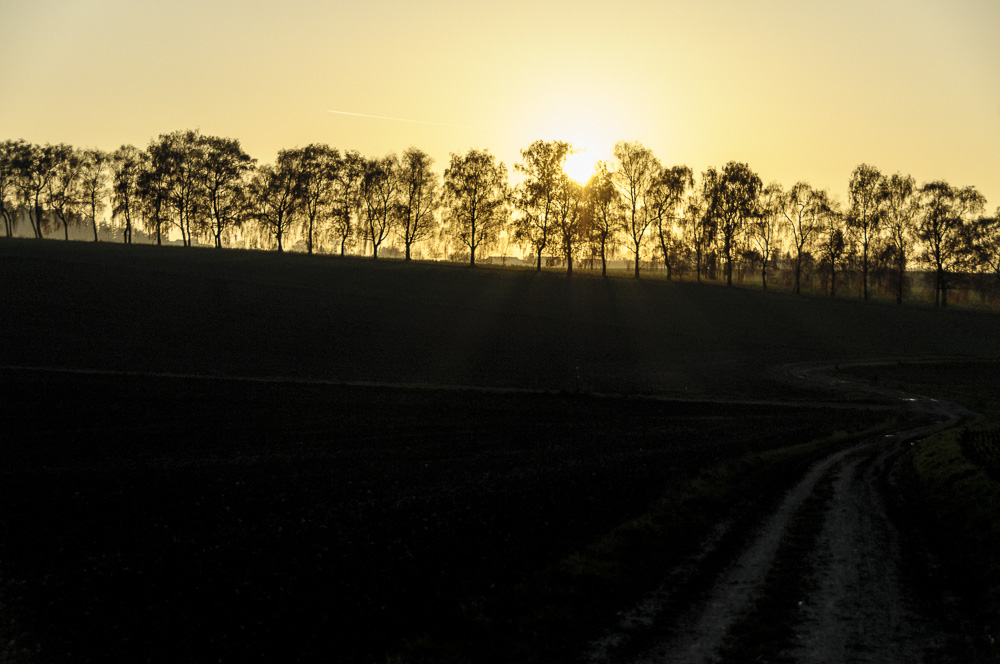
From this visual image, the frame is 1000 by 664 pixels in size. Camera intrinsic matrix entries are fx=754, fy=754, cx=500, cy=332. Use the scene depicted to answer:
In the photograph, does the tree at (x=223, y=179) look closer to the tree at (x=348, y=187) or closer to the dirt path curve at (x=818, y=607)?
the tree at (x=348, y=187)

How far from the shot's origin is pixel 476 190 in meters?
104

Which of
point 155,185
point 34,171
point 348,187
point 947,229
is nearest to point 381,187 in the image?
point 348,187

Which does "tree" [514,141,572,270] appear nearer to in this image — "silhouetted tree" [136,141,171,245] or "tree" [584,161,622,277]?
"tree" [584,161,622,277]

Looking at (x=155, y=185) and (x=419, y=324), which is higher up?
(x=155, y=185)

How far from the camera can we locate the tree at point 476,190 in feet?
341

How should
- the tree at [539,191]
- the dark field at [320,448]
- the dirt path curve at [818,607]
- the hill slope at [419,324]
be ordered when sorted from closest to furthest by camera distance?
the dirt path curve at [818,607]
the dark field at [320,448]
the hill slope at [419,324]
the tree at [539,191]

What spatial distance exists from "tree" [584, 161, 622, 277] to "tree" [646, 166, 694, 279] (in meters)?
7.08

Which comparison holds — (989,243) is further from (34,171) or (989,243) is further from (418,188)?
(34,171)

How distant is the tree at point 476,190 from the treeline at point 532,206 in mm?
150

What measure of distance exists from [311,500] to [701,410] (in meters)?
27.8

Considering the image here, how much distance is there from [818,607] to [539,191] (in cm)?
9407

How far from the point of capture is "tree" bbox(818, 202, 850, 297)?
111 m

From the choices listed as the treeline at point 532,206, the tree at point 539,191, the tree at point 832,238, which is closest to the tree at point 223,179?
the treeline at point 532,206

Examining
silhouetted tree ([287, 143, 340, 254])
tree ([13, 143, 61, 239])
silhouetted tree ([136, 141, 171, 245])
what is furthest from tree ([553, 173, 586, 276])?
tree ([13, 143, 61, 239])
